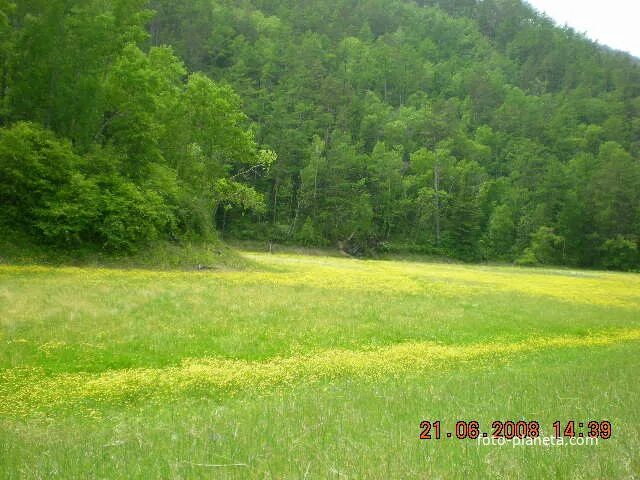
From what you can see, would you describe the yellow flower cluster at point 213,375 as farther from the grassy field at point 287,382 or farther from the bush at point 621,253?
the bush at point 621,253

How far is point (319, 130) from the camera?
9606cm

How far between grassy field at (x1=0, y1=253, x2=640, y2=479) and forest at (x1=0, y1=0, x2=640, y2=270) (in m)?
11.7

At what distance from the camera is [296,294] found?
79.6 ft

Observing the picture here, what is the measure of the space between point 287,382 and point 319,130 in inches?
3513

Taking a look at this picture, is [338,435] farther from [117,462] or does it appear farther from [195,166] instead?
[195,166]

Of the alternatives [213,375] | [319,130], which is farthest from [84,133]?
[319,130]

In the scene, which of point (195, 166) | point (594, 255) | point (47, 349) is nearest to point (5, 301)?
point (47, 349)

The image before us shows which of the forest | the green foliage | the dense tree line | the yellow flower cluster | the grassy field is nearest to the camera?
the grassy field

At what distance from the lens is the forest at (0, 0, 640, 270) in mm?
32156

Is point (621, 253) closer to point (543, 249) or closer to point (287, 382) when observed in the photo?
point (543, 249)

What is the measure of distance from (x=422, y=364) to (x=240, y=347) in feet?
17.7

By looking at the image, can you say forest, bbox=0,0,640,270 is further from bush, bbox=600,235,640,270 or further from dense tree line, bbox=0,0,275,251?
bush, bbox=600,235,640,270

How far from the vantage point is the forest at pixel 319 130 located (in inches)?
1266

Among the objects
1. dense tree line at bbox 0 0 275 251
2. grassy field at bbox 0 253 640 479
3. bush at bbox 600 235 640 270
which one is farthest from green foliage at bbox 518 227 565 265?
dense tree line at bbox 0 0 275 251
